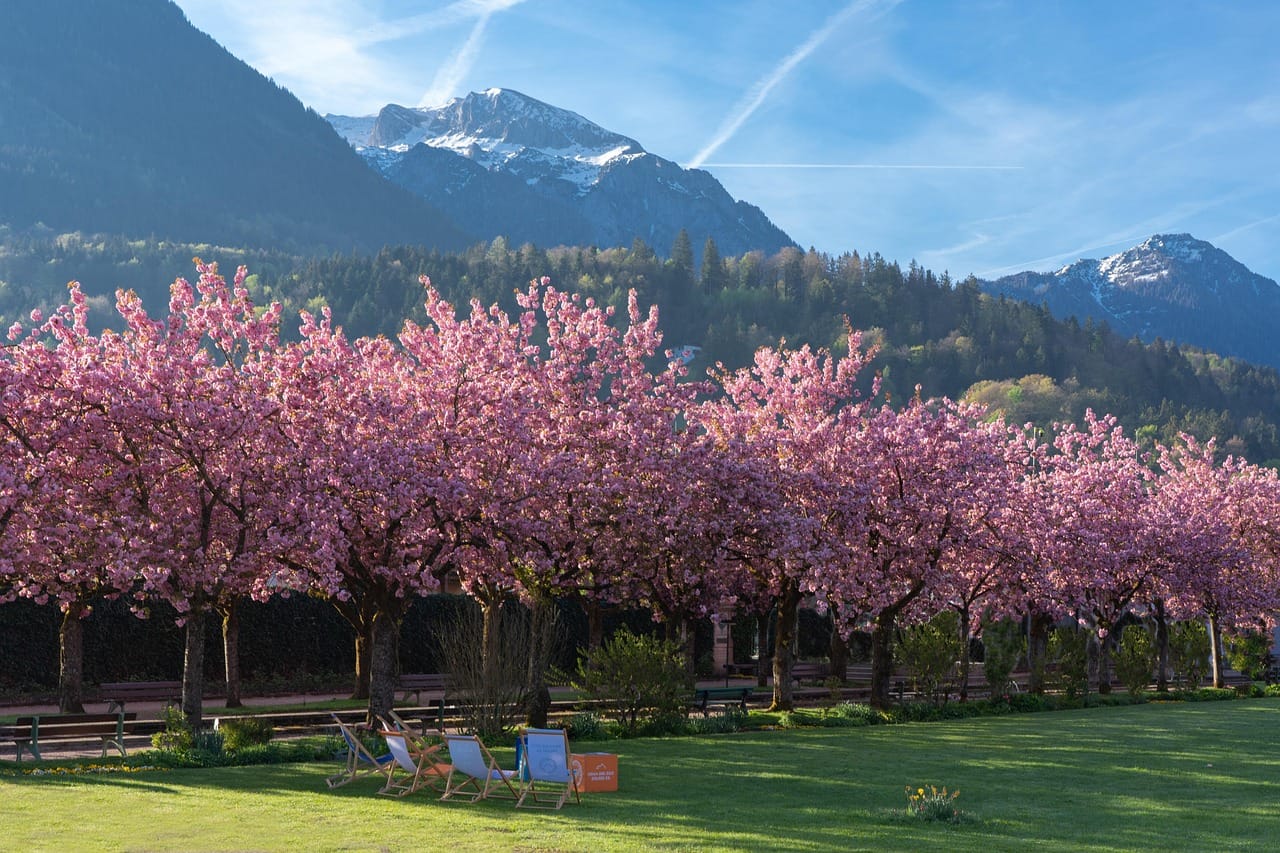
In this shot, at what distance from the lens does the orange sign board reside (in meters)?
16.0

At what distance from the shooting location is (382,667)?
73.7 ft

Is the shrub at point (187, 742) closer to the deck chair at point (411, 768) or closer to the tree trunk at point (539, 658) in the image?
the deck chair at point (411, 768)

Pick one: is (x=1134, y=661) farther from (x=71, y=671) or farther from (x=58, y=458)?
(x=58, y=458)

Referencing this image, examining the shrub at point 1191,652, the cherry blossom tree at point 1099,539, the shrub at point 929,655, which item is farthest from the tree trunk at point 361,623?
the shrub at point 1191,652

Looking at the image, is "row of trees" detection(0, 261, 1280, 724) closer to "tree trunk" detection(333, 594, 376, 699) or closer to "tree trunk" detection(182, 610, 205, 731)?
"tree trunk" detection(182, 610, 205, 731)

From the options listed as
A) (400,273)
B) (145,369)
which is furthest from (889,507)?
(400,273)

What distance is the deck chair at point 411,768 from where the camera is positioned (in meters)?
15.5

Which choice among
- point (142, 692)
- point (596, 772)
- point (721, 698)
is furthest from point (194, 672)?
point (721, 698)

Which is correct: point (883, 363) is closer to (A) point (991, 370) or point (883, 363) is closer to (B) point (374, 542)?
(A) point (991, 370)

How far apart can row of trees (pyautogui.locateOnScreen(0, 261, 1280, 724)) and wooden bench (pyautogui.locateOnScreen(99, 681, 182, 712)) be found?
161 cm

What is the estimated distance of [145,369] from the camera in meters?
20.5

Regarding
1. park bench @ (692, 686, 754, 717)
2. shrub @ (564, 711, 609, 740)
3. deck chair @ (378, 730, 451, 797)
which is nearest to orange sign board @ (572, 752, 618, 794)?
deck chair @ (378, 730, 451, 797)

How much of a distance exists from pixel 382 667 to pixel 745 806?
31.1 ft

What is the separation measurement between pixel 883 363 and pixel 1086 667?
142846mm
